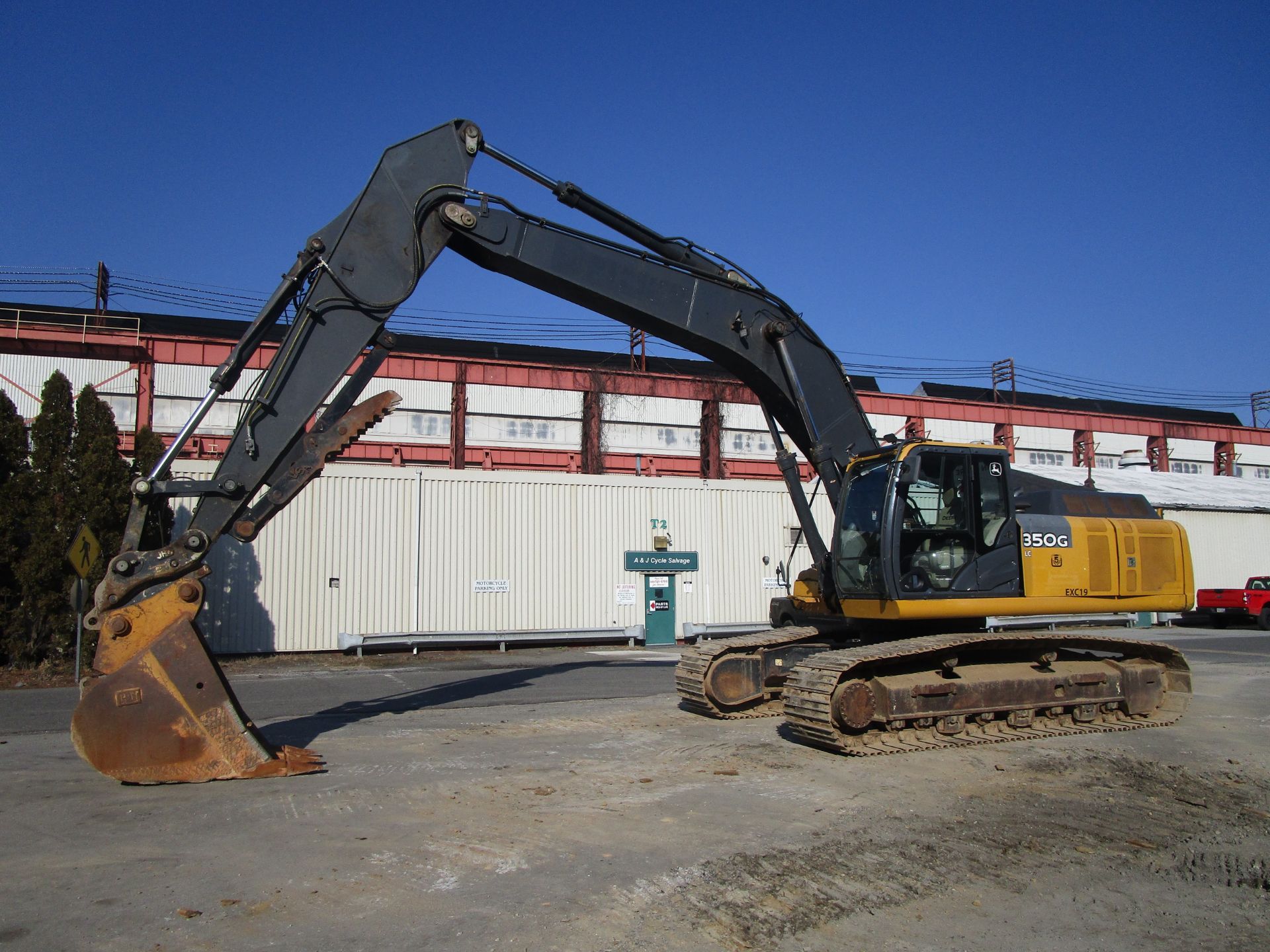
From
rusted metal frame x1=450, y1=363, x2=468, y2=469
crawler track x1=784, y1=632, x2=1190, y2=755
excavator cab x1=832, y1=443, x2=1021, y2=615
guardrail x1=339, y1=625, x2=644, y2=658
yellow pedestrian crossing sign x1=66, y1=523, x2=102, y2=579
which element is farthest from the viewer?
rusted metal frame x1=450, y1=363, x2=468, y2=469

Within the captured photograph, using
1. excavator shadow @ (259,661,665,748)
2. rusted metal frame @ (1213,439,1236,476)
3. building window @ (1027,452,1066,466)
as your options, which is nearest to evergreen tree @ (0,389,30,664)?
excavator shadow @ (259,661,665,748)

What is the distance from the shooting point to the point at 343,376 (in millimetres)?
8352

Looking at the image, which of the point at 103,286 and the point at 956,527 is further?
the point at 103,286

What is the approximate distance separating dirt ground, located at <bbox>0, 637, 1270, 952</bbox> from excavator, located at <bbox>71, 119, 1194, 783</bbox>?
61 cm

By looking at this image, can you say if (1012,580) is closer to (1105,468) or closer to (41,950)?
(41,950)

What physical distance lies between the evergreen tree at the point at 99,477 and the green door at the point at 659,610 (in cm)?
1310

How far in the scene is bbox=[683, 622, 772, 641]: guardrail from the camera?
25.6 metres

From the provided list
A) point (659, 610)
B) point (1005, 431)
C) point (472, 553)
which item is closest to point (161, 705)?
point (472, 553)

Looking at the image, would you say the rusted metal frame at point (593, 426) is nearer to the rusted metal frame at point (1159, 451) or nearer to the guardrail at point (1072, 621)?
the guardrail at point (1072, 621)

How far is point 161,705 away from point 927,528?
7.45 meters

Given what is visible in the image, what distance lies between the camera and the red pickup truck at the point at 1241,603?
28.9 metres

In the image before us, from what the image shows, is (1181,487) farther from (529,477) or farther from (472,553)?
(472,553)

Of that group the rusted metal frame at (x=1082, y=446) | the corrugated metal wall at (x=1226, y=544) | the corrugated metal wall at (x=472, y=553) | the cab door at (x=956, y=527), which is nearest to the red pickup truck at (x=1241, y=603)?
the corrugated metal wall at (x=1226, y=544)

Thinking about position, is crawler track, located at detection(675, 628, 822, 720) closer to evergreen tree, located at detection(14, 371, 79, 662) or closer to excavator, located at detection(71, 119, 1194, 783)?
excavator, located at detection(71, 119, 1194, 783)
